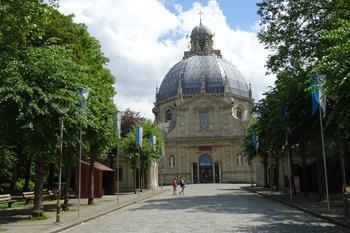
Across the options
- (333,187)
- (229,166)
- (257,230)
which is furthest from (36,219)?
(229,166)

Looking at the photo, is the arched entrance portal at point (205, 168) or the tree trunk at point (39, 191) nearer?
the tree trunk at point (39, 191)

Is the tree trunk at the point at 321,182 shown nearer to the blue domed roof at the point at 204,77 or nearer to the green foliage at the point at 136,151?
the green foliage at the point at 136,151

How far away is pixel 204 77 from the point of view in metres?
111

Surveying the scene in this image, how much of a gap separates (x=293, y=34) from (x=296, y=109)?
5.87m

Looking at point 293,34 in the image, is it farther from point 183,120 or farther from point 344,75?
point 183,120

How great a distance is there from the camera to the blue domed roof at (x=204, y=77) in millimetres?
110375

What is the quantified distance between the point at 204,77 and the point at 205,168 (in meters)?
22.9

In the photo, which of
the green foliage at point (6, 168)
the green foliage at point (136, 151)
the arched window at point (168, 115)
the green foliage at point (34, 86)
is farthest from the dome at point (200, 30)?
the green foliage at point (34, 86)

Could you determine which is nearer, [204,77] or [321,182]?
[321,182]

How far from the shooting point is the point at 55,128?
2102cm

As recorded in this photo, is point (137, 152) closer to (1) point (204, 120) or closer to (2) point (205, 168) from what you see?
(2) point (205, 168)

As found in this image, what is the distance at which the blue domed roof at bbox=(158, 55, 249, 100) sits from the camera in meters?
110

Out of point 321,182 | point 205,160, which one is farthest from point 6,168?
point 205,160

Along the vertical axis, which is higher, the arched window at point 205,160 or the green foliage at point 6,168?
the arched window at point 205,160
